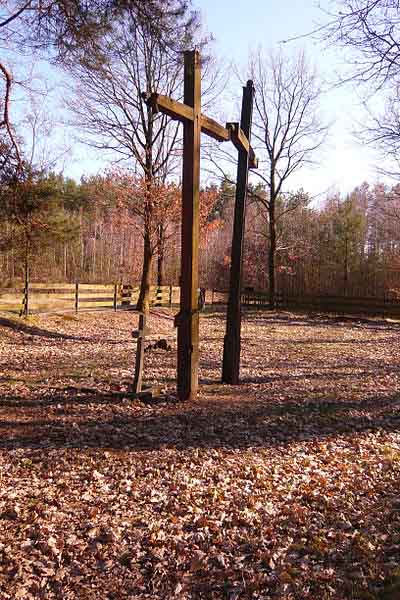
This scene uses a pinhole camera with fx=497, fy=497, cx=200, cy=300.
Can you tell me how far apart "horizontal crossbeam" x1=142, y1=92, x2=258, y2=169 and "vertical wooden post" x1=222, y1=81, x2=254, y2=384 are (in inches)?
13.7

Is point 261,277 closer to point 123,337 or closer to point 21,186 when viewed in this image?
point 123,337

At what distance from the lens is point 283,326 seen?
22.3 m

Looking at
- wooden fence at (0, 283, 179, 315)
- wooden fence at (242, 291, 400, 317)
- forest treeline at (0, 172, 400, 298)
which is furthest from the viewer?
wooden fence at (242, 291, 400, 317)

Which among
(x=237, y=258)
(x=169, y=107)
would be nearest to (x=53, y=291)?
(x=237, y=258)

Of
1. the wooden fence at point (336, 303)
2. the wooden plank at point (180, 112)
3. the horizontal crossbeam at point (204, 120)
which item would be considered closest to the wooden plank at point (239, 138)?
the horizontal crossbeam at point (204, 120)

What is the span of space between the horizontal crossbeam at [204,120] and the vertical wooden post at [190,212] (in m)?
0.20

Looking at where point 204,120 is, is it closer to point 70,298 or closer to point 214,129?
point 214,129

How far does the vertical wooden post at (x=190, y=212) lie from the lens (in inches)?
286

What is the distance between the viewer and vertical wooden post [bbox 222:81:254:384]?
917 cm

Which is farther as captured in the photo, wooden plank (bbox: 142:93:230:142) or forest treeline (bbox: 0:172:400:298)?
forest treeline (bbox: 0:172:400:298)

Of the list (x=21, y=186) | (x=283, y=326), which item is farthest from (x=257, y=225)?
(x=21, y=186)

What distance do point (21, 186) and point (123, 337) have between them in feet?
24.7

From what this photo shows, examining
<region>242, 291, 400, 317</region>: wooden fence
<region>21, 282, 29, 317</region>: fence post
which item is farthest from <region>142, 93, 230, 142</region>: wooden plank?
<region>242, 291, 400, 317</region>: wooden fence

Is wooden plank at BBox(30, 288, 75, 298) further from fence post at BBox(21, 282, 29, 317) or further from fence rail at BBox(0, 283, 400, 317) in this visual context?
fence post at BBox(21, 282, 29, 317)
